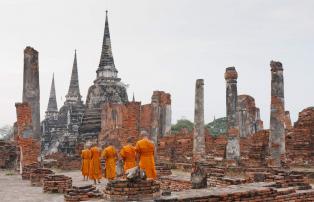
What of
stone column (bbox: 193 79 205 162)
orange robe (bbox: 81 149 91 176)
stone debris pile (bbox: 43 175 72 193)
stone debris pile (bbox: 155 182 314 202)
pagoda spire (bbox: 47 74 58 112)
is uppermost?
pagoda spire (bbox: 47 74 58 112)

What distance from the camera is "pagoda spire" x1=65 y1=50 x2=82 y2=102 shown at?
50.1m

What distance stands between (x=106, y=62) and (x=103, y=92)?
3618 mm

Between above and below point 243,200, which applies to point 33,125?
above

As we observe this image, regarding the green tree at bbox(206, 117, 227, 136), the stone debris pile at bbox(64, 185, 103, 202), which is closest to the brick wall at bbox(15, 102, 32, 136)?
the stone debris pile at bbox(64, 185, 103, 202)

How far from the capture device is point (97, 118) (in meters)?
34.2

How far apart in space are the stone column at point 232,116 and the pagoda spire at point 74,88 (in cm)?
3473

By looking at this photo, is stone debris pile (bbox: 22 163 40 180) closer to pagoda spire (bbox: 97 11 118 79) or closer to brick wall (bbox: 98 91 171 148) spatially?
brick wall (bbox: 98 91 171 148)

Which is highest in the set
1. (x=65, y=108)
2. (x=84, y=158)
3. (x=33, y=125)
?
(x=65, y=108)

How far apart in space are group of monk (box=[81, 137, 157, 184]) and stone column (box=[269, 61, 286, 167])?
190 inches

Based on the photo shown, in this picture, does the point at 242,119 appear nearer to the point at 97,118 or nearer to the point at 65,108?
the point at 97,118

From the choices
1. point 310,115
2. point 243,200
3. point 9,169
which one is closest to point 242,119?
point 310,115

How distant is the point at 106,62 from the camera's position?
40250mm

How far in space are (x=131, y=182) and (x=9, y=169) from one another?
47.4 ft

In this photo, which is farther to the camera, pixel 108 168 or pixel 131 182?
pixel 108 168
